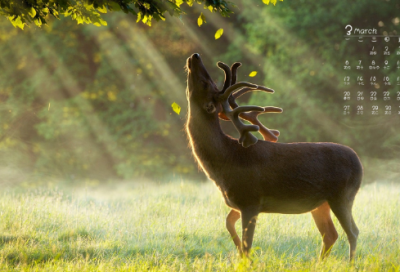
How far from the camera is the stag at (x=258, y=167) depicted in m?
4.93

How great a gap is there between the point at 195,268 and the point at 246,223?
2.82ft

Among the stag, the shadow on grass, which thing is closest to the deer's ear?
the stag

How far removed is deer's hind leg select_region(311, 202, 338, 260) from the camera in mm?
5426

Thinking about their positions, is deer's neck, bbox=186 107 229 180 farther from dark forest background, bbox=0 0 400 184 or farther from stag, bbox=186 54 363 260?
dark forest background, bbox=0 0 400 184

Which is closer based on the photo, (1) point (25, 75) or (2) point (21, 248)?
(2) point (21, 248)

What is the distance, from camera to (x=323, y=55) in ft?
48.5

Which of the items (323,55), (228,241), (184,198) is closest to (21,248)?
(228,241)

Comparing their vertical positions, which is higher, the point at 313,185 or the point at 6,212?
the point at 313,185

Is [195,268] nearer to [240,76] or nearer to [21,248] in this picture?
[21,248]

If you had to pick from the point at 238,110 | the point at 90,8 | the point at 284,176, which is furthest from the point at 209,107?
the point at 90,8

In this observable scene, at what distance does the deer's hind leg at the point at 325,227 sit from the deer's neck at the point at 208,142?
4.75 feet
